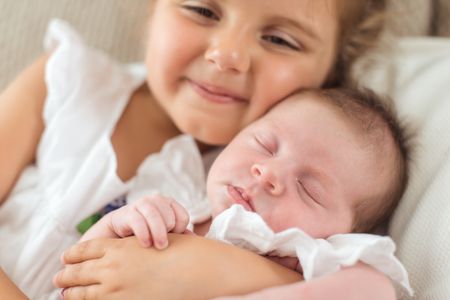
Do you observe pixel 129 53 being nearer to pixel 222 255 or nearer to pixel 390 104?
pixel 390 104

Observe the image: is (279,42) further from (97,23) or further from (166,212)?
(97,23)

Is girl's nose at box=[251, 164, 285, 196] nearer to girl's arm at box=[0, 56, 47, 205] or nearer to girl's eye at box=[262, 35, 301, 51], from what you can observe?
girl's eye at box=[262, 35, 301, 51]

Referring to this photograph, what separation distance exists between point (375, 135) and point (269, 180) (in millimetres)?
223

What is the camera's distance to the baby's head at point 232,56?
1.11 m

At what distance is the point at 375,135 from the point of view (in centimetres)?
106

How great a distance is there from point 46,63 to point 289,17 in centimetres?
52

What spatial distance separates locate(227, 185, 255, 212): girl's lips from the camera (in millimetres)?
961

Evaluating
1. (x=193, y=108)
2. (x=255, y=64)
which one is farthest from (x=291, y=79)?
(x=193, y=108)

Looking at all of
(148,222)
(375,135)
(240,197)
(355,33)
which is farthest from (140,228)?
(355,33)

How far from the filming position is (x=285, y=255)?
92 centimetres

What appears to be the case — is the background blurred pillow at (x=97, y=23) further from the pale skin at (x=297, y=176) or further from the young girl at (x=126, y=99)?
the pale skin at (x=297, y=176)

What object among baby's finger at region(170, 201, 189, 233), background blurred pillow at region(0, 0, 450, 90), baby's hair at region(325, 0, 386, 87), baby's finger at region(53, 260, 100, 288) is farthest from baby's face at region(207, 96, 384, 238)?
background blurred pillow at region(0, 0, 450, 90)

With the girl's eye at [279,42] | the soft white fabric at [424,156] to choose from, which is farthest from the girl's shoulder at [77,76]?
the soft white fabric at [424,156]

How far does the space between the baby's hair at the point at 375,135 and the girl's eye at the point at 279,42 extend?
0.09 metres
